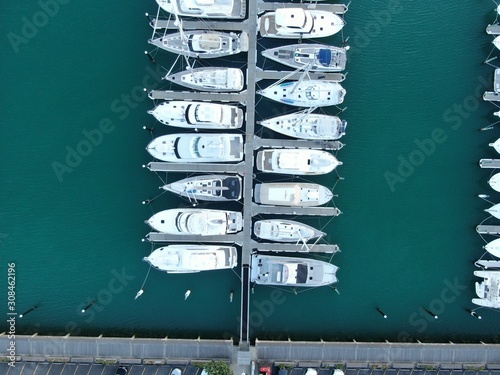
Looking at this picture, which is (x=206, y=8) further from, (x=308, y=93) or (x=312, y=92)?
(x=312, y=92)

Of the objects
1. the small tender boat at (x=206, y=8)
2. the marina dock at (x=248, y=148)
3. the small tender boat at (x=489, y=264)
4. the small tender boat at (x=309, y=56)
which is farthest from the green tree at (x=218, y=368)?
the small tender boat at (x=206, y=8)

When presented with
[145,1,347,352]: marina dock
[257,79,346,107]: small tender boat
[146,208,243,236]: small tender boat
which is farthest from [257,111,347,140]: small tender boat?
[146,208,243,236]: small tender boat

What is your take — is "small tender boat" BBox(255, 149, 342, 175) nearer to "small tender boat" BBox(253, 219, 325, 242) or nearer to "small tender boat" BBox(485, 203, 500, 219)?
"small tender boat" BBox(253, 219, 325, 242)

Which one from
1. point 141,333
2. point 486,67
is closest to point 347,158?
point 486,67

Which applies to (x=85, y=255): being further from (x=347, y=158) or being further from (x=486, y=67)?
(x=486, y=67)

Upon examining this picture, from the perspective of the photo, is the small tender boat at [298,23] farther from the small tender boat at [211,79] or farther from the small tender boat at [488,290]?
the small tender boat at [488,290]
